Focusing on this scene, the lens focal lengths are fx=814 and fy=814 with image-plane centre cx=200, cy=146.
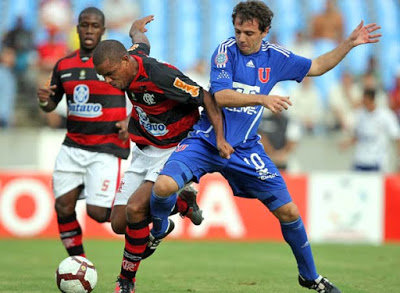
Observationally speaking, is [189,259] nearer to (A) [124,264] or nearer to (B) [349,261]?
(B) [349,261]

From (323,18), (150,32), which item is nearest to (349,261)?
(323,18)

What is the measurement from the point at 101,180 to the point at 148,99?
1.85 meters

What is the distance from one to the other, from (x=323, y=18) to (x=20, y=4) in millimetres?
6743

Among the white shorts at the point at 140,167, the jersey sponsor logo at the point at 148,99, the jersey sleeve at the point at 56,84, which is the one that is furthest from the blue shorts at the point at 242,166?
the jersey sleeve at the point at 56,84

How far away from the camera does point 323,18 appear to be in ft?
58.1

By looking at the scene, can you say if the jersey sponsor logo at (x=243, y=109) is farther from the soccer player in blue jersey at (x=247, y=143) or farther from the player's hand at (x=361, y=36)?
the player's hand at (x=361, y=36)

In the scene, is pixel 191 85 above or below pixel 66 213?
above

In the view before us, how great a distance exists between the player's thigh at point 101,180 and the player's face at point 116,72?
1.93 metres

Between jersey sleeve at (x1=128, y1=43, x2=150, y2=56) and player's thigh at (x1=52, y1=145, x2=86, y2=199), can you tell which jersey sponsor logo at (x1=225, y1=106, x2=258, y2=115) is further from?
player's thigh at (x1=52, y1=145, x2=86, y2=199)

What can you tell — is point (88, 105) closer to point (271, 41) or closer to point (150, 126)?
point (150, 126)

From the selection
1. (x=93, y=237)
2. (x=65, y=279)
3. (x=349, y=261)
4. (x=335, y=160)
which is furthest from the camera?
(x=335, y=160)

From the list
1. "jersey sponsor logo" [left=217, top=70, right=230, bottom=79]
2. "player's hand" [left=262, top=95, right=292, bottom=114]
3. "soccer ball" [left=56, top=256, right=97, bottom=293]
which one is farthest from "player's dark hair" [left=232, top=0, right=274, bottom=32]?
"soccer ball" [left=56, top=256, right=97, bottom=293]

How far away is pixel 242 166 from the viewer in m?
7.26

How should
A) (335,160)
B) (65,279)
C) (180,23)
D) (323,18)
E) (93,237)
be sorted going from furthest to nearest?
(180,23), (323,18), (335,160), (93,237), (65,279)
